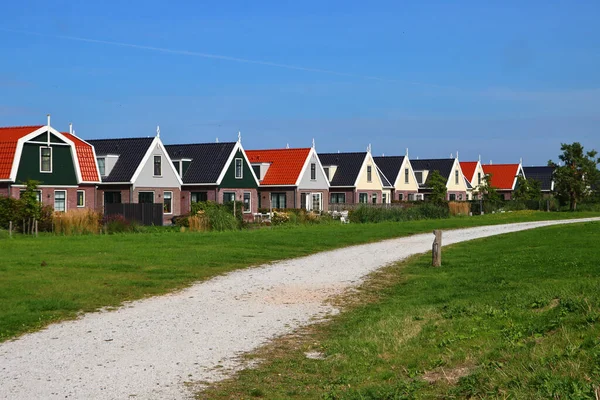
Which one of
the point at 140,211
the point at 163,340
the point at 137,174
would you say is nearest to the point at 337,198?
the point at 137,174

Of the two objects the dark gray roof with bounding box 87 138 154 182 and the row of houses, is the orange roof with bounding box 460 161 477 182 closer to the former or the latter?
the row of houses

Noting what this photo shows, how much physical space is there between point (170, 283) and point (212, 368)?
8.53 m

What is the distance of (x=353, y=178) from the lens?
69.4 m

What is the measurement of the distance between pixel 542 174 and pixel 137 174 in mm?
69722

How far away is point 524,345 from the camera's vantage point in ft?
29.9

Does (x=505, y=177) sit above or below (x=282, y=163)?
below

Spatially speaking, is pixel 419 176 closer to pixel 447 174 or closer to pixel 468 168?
pixel 447 174

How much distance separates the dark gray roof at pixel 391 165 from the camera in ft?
253

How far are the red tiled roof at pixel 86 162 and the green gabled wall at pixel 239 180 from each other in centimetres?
947

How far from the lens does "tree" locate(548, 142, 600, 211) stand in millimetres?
72062

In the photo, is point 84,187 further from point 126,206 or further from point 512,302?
point 512,302

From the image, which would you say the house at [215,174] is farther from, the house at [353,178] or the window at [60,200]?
the house at [353,178]

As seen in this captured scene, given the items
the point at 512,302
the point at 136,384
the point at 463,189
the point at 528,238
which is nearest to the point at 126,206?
the point at 528,238

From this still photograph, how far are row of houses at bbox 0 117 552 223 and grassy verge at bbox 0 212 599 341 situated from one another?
15086mm
